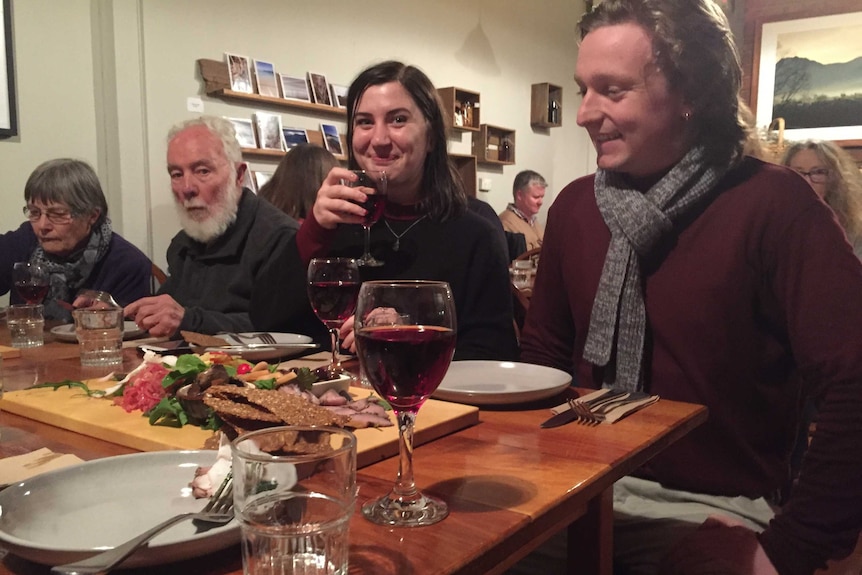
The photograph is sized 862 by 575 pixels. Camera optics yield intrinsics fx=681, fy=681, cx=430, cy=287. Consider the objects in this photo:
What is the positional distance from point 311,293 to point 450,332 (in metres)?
0.59

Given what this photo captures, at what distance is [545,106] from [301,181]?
4.00m

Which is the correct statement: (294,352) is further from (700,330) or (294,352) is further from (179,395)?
(700,330)

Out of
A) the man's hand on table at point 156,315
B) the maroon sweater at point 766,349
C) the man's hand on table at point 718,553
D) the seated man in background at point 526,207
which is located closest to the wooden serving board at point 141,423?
the man's hand on table at point 718,553

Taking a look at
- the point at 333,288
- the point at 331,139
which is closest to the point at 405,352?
the point at 333,288

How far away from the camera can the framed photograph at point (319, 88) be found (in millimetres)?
4297

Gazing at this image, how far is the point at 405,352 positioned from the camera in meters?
0.63

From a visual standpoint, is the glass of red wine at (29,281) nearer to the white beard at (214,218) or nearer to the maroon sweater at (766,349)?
the white beard at (214,218)

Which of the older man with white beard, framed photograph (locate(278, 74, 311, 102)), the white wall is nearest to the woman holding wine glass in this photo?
the older man with white beard

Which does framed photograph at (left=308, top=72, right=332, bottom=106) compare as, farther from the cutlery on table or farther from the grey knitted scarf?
the cutlery on table

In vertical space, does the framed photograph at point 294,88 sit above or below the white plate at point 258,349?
above

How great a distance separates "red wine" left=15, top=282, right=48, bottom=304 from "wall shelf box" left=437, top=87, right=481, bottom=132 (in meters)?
3.86

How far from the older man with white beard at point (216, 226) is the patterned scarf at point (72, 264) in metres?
0.31

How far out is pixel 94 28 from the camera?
3.36m

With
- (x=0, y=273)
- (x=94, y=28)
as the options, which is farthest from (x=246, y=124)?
(x=0, y=273)
